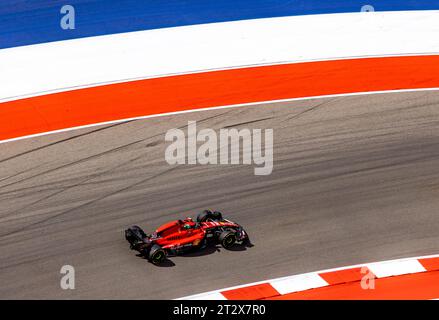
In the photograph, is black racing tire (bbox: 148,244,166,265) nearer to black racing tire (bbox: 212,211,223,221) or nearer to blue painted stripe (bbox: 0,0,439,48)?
black racing tire (bbox: 212,211,223,221)

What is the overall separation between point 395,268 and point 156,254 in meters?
4.44

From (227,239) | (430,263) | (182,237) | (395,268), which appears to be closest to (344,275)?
(395,268)

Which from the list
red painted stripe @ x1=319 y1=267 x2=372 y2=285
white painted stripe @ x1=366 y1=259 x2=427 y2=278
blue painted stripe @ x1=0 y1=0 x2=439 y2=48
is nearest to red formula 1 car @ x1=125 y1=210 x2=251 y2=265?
red painted stripe @ x1=319 y1=267 x2=372 y2=285

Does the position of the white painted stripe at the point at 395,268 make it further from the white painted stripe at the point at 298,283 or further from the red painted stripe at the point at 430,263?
the white painted stripe at the point at 298,283

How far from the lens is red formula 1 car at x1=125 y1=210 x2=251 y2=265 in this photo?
14398 millimetres

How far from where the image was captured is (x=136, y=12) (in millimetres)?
22062

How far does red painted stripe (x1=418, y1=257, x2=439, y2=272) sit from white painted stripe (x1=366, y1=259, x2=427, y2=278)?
2.9 inches

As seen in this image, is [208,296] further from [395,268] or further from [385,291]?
[395,268]

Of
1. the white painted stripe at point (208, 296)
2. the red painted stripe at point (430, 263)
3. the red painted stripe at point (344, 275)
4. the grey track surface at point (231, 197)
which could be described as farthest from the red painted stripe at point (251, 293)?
the red painted stripe at point (430, 263)

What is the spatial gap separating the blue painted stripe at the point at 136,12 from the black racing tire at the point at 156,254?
29.3 ft

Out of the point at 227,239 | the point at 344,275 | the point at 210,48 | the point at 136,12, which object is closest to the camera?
the point at 344,275

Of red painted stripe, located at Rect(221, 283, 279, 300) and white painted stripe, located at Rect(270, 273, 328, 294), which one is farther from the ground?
white painted stripe, located at Rect(270, 273, 328, 294)
